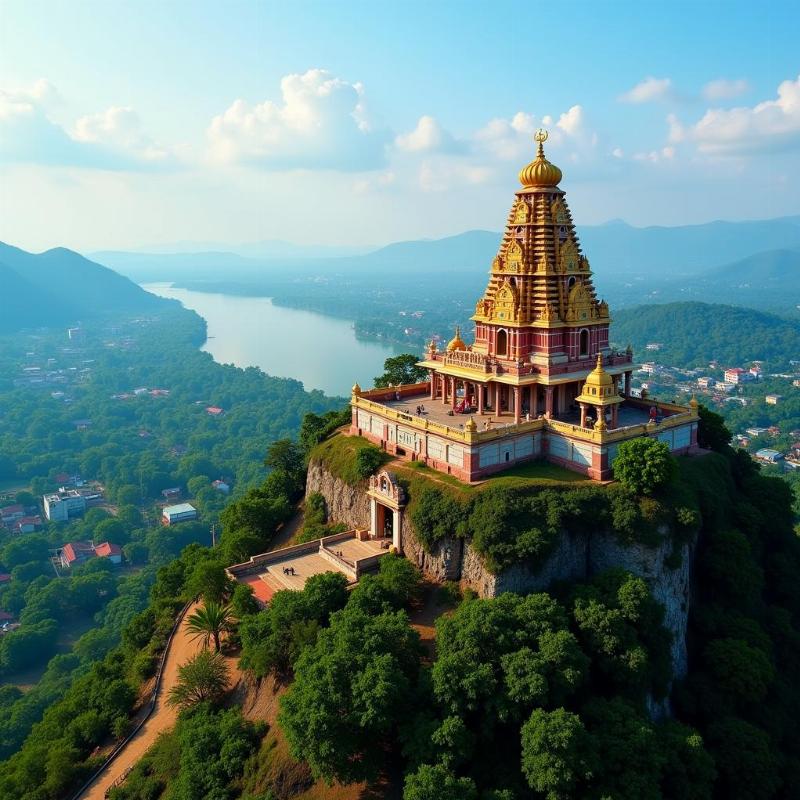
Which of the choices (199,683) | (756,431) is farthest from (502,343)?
(756,431)

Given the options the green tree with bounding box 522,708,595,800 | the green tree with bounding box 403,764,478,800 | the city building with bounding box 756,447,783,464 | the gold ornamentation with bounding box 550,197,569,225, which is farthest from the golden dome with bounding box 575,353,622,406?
the city building with bounding box 756,447,783,464

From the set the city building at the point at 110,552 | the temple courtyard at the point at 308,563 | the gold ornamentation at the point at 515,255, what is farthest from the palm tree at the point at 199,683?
the city building at the point at 110,552

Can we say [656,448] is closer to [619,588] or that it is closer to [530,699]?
[619,588]

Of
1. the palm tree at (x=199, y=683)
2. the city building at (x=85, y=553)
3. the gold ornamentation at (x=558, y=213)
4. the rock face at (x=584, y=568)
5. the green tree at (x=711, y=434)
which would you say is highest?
the gold ornamentation at (x=558, y=213)

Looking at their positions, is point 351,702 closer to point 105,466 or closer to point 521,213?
point 521,213

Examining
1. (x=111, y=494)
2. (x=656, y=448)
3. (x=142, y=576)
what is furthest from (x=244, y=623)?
(x=111, y=494)

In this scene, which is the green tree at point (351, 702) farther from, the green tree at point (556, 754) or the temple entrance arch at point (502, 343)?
the temple entrance arch at point (502, 343)

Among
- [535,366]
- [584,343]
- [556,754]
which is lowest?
[556,754]
